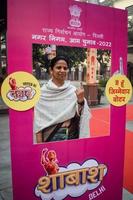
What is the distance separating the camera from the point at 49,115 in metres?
2.55

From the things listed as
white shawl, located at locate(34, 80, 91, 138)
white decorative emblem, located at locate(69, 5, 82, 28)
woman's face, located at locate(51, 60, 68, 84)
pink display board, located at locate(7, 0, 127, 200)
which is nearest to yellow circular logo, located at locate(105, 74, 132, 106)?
pink display board, located at locate(7, 0, 127, 200)

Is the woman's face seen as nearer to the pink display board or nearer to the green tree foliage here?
the green tree foliage

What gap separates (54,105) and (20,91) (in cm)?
32

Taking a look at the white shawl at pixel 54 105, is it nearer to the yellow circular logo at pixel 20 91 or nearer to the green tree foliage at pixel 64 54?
the yellow circular logo at pixel 20 91

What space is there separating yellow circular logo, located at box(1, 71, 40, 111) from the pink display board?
0.05 m

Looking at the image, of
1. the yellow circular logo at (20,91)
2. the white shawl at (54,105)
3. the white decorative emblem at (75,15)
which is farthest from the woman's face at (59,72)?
the white decorative emblem at (75,15)

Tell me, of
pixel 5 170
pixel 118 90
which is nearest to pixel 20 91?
pixel 118 90

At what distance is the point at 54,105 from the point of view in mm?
2551

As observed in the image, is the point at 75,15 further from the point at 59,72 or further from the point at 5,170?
the point at 5,170

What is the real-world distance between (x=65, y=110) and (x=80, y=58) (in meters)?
0.46

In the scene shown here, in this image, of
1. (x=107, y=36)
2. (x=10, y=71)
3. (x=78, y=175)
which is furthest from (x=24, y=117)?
(x=107, y=36)

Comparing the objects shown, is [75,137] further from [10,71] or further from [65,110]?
[10,71]

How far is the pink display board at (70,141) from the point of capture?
93.4 inches

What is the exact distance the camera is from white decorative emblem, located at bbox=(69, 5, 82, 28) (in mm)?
2564
